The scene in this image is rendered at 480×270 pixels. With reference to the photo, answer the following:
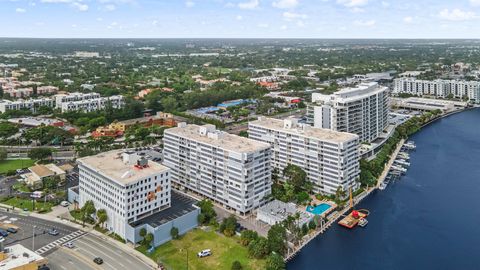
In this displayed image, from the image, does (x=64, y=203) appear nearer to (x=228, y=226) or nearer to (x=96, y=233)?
(x=96, y=233)

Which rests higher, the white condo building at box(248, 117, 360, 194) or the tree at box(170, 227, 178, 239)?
the white condo building at box(248, 117, 360, 194)

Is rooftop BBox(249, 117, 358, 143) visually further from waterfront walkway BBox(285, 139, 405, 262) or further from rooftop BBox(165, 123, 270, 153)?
waterfront walkway BBox(285, 139, 405, 262)

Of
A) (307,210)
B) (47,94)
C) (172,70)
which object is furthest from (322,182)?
(172,70)

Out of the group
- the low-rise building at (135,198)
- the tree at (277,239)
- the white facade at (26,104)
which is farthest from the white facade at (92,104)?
the tree at (277,239)

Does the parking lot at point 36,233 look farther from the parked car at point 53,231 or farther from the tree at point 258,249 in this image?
the tree at point 258,249

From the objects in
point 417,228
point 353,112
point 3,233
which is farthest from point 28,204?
point 353,112

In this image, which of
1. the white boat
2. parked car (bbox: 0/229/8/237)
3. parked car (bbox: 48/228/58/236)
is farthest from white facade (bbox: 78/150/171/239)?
the white boat
